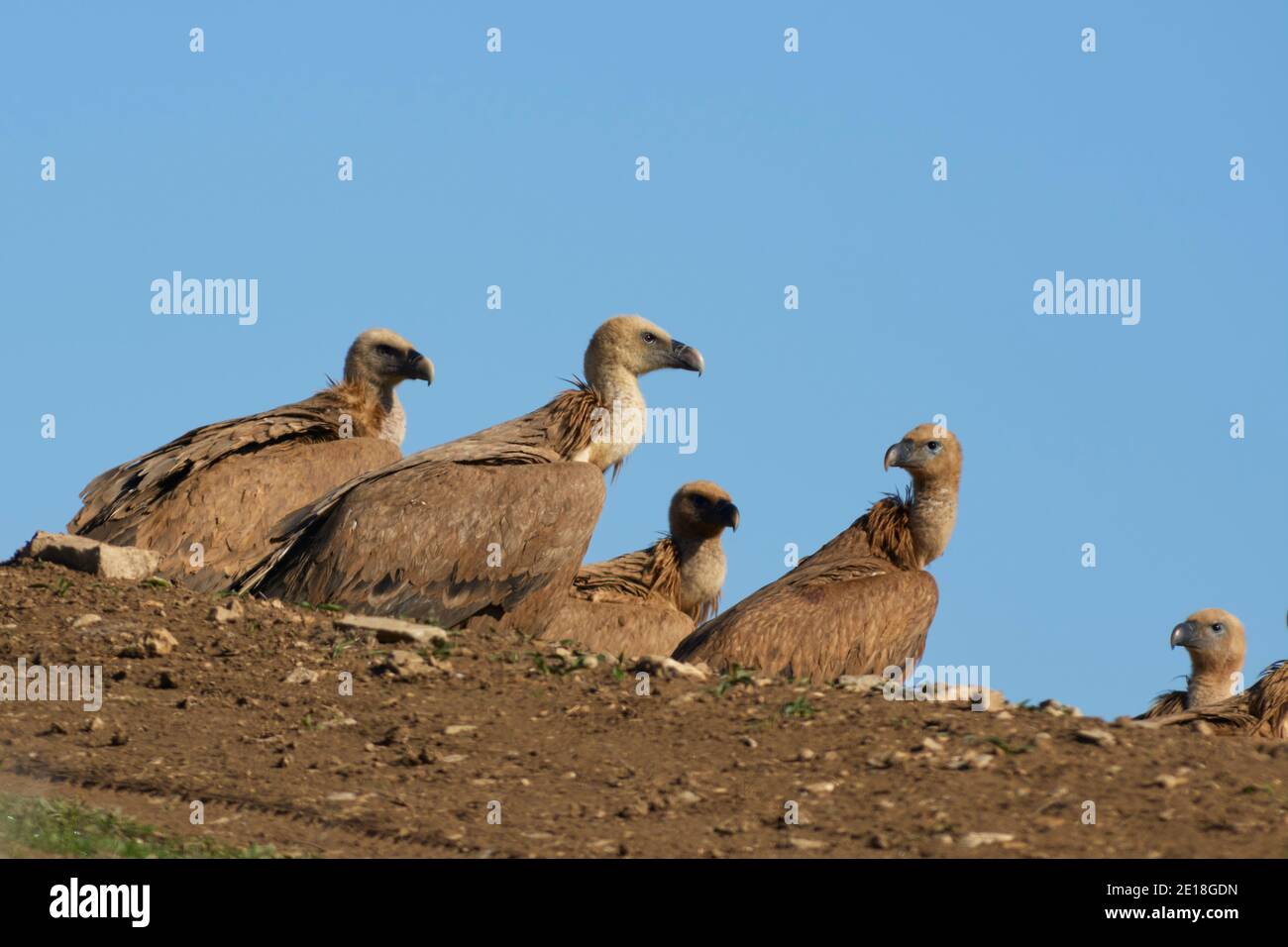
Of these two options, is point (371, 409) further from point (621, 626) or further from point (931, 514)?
point (931, 514)

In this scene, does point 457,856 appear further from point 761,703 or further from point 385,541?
point 385,541

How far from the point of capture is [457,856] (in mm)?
8750

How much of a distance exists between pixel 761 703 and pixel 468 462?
3.99 meters

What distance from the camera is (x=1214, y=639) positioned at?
18.5 meters

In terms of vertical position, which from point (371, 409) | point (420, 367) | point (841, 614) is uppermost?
point (420, 367)

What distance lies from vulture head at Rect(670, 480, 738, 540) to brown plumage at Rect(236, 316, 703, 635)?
3400 mm

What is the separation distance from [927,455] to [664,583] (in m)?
2.69

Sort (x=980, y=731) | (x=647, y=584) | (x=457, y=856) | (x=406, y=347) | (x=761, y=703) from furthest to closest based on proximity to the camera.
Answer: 1. (x=406, y=347)
2. (x=647, y=584)
3. (x=761, y=703)
4. (x=980, y=731)
5. (x=457, y=856)

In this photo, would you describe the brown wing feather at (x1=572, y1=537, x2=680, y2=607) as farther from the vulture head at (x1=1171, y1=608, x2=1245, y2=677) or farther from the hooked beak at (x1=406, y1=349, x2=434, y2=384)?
the vulture head at (x1=1171, y1=608, x2=1245, y2=677)

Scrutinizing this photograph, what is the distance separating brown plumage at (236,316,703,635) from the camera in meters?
13.6

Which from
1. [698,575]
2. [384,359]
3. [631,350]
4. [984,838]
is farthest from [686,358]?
[984,838]

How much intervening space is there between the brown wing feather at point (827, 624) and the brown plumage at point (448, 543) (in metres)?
1.32

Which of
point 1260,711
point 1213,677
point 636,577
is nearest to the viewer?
point 1260,711
